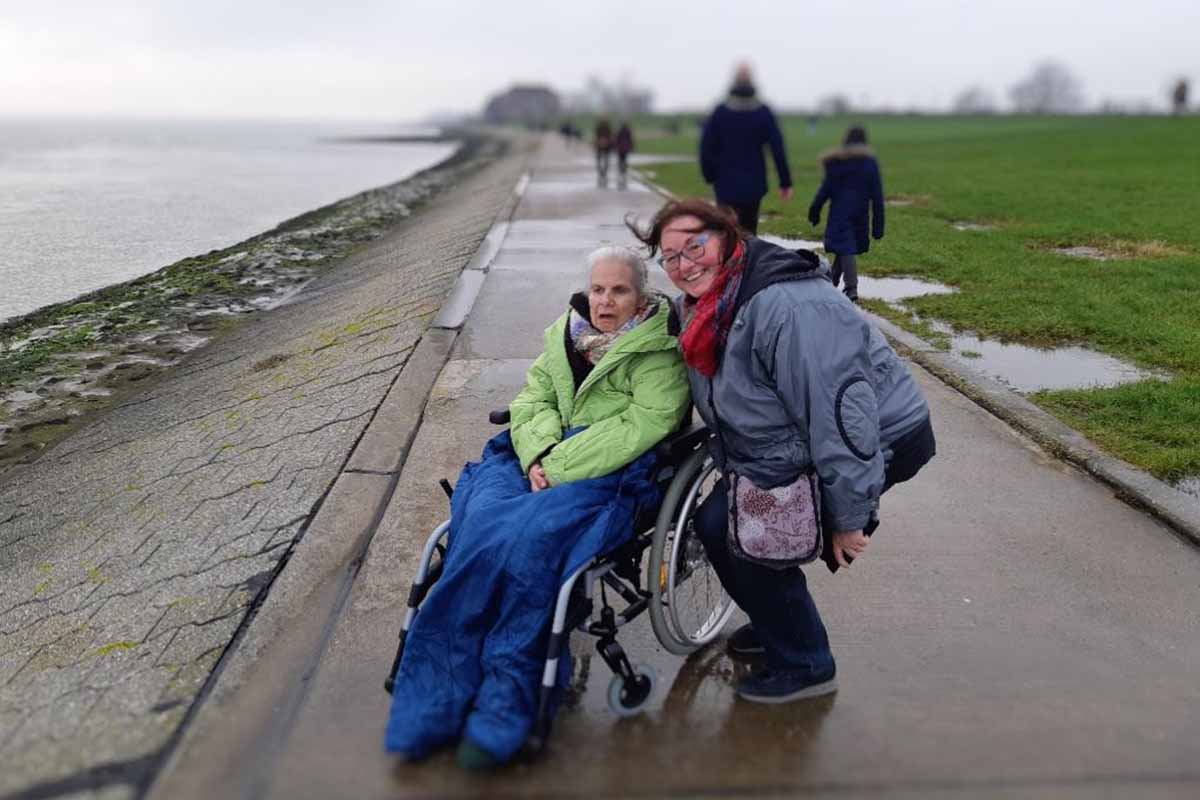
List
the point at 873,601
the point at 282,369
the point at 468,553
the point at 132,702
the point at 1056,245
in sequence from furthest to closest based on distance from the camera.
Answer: the point at 1056,245, the point at 282,369, the point at 873,601, the point at 132,702, the point at 468,553

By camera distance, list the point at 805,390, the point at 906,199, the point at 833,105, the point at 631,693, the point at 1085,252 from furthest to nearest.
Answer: the point at 833,105
the point at 906,199
the point at 1085,252
the point at 631,693
the point at 805,390

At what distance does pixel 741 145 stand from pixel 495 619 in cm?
631

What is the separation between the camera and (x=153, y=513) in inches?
189

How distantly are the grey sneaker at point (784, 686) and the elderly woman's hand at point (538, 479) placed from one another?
86 centimetres

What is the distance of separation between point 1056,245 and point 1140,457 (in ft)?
24.0

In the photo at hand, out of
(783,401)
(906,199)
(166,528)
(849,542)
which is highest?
(783,401)

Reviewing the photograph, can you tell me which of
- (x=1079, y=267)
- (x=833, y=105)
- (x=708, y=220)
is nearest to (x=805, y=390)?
(x=708, y=220)

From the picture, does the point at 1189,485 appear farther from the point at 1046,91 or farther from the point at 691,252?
the point at 1046,91

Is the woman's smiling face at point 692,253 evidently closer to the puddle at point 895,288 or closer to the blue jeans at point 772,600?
the blue jeans at point 772,600

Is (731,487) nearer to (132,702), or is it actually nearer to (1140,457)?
(132,702)

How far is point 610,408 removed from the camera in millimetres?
3219

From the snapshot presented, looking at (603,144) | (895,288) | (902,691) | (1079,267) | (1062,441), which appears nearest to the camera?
(902,691)

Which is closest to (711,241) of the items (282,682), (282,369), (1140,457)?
(282,682)

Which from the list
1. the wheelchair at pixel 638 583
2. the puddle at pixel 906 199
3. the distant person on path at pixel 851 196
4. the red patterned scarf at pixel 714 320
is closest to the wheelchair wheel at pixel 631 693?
the wheelchair at pixel 638 583
